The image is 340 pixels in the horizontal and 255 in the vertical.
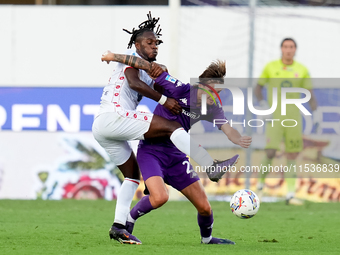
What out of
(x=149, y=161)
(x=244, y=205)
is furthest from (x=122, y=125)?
(x=244, y=205)

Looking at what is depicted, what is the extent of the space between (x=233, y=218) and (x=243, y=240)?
2188mm

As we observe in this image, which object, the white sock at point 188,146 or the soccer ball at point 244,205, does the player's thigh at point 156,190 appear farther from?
the soccer ball at point 244,205

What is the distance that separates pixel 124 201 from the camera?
617 centimetres

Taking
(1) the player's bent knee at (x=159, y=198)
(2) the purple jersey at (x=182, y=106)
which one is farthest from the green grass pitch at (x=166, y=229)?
(2) the purple jersey at (x=182, y=106)

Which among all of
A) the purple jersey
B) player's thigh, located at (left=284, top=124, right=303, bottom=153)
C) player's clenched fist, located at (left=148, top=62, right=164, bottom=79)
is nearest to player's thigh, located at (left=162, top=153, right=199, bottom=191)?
the purple jersey

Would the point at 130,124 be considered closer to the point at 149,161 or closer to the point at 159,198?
the point at 149,161

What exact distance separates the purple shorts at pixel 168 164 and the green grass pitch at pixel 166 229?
2.00ft

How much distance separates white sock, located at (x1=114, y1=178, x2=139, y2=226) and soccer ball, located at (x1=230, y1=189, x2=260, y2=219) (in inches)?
38.4

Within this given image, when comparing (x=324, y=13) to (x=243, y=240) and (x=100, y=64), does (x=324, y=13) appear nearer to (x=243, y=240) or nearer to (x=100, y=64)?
(x=100, y=64)

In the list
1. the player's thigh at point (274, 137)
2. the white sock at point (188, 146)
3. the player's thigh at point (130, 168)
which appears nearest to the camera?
the white sock at point (188, 146)

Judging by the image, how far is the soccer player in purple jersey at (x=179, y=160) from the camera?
6.02 metres

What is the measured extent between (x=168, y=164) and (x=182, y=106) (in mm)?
567

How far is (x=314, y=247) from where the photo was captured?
607cm

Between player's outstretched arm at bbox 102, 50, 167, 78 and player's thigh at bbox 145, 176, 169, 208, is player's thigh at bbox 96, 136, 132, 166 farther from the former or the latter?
player's outstretched arm at bbox 102, 50, 167, 78
